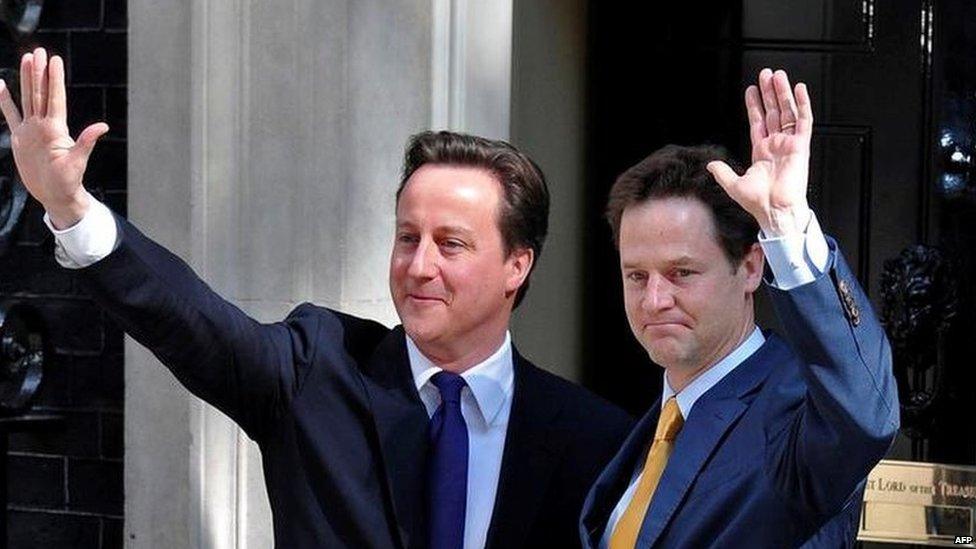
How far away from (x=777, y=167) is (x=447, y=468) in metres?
1.04

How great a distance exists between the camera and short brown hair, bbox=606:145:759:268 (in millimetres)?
3045

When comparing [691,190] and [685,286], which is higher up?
[691,190]

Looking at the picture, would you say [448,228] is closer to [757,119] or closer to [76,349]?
[757,119]

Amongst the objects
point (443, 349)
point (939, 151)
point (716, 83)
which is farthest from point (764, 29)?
point (443, 349)

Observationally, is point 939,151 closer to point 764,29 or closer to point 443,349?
point 764,29

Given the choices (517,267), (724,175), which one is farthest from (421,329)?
(724,175)

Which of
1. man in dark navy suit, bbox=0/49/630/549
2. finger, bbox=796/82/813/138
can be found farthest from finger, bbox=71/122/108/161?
finger, bbox=796/82/813/138

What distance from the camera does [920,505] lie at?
482 cm

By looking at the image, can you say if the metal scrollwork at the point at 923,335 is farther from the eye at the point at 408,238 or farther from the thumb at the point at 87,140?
the thumb at the point at 87,140

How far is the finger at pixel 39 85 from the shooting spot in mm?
3012

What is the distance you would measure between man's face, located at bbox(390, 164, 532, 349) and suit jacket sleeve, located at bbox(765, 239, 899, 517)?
0.90 metres

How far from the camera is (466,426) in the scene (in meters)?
3.51

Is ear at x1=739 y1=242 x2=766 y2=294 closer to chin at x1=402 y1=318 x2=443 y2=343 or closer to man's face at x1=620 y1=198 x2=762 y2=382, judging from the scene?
man's face at x1=620 y1=198 x2=762 y2=382

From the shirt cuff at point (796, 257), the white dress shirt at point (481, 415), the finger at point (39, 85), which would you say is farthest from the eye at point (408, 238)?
the shirt cuff at point (796, 257)
